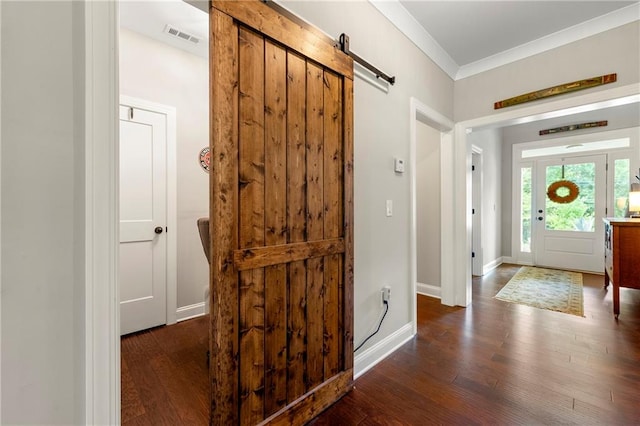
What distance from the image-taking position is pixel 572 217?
15.7 feet

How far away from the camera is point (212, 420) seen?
44.1 inches

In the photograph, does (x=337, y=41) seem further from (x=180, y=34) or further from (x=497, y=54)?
(x=497, y=54)

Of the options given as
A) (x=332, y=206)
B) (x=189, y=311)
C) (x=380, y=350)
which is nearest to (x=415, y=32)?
(x=332, y=206)

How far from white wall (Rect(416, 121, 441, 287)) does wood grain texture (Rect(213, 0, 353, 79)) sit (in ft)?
7.05

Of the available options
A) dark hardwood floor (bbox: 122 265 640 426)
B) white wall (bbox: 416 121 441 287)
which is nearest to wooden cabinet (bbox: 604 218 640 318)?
dark hardwood floor (bbox: 122 265 640 426)

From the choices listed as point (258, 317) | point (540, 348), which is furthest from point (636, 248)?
point (258, 317)

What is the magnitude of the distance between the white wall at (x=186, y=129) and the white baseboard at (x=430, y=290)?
2.62 meters

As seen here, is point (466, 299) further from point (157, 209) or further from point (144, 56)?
point (144, 56)

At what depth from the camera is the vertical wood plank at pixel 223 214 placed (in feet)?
3.59

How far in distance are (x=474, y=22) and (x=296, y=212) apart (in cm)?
234

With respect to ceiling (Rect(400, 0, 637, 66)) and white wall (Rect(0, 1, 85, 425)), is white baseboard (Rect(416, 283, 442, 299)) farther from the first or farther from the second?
white wall (Rect(0, 1, 85, 425))

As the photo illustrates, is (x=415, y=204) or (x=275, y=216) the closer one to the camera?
(x=275, y=216)

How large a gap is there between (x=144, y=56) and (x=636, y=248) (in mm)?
4977

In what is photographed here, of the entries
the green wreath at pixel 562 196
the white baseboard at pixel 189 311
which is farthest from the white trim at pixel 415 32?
the green wreath at pixel 562 196
